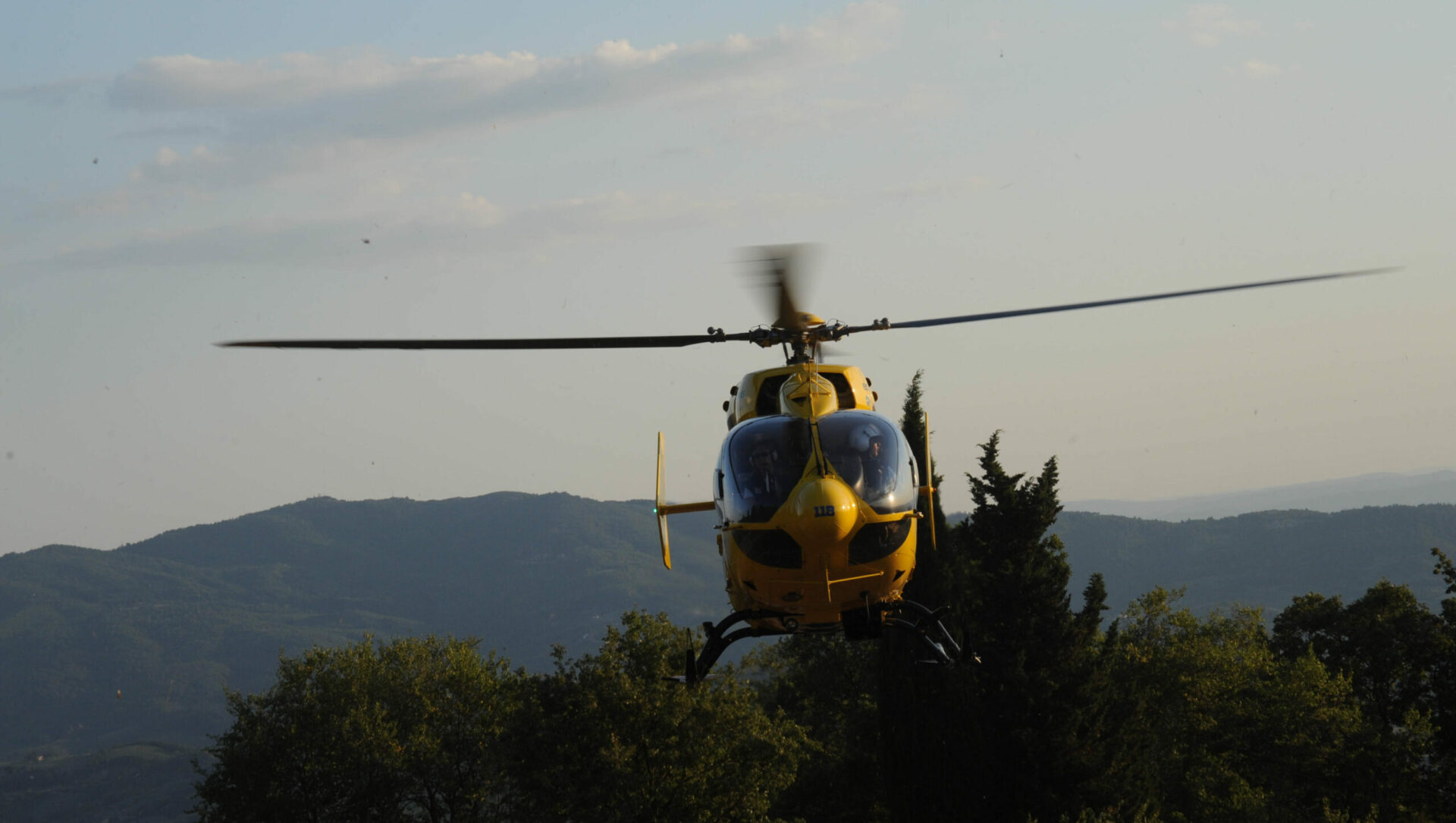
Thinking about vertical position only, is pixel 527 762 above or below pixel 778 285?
below

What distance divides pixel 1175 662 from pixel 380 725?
35.1 m

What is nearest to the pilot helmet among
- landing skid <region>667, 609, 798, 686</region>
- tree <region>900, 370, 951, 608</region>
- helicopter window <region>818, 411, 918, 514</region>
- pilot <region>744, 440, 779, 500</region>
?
helicopter window <region>818, 411, 918, 514</region>

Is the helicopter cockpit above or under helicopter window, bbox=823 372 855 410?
under

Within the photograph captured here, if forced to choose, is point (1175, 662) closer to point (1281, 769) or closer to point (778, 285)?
point (1281, 769)

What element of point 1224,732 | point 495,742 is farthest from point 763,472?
point 1224,732

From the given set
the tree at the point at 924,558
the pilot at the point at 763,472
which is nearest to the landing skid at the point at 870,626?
the pilot at the point at 763,472

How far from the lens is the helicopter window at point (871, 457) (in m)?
14.3

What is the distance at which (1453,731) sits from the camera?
4297 cm

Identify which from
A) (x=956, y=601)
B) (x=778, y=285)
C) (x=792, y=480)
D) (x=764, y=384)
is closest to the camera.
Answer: (x=792, y=480)

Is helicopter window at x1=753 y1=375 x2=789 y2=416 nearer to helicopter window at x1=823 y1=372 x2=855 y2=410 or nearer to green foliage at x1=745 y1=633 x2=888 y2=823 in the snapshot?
helicopter window at x1=823 y1=372 x2=855 y2=410

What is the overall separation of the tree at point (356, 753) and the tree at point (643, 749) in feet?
35.2

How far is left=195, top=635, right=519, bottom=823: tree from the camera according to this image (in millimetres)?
56281

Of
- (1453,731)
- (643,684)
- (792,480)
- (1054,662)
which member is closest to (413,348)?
(792,480)

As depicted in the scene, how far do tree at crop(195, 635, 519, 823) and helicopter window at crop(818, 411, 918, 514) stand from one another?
41.9m
